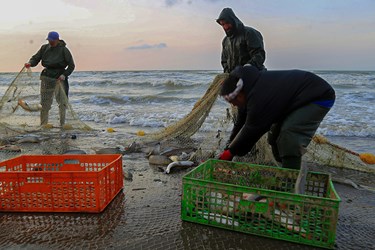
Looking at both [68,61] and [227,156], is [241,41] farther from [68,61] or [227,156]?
[68,61]

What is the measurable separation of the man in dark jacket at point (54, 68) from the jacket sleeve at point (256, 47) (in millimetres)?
5078

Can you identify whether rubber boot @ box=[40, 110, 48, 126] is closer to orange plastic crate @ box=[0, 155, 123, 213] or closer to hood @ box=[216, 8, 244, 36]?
orange plastic crate @ box=[0, 155, 123, 213]

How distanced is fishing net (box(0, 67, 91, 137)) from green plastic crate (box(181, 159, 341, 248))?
19.7 ft

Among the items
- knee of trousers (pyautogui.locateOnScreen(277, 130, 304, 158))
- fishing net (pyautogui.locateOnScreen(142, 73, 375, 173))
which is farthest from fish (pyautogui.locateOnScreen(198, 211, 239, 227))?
fishing net (pyautogui.locateOnScreen(142, 73, 375, 173))

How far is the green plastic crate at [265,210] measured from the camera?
2.65 m

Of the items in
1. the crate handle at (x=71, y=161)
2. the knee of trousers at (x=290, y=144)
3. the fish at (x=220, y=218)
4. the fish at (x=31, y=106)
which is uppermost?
the knee of trousers at (x=290, y=144)

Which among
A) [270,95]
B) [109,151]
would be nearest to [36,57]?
[109,151]

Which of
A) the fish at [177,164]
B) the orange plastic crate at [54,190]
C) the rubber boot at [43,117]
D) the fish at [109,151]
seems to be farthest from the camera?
the rubber boot at [43,117]

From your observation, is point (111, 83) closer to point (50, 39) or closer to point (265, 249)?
point (50, 39)

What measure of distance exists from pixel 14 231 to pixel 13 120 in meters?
6.63

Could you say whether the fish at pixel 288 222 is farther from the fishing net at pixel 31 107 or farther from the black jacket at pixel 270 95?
the fishing net at pixel 31 107

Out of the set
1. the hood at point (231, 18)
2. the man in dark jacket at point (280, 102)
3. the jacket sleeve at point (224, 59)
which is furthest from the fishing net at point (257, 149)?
the man in dark jacket at point (280, 102)

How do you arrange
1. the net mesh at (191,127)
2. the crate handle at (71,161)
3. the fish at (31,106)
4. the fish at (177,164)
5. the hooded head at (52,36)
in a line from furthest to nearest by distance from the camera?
the fish at (31,106)
the hooded head at (52,36)
the net mesh at (191,127)
the fish at (177,164)
the crate handle at (71,161)

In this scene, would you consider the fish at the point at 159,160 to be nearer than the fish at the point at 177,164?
No
